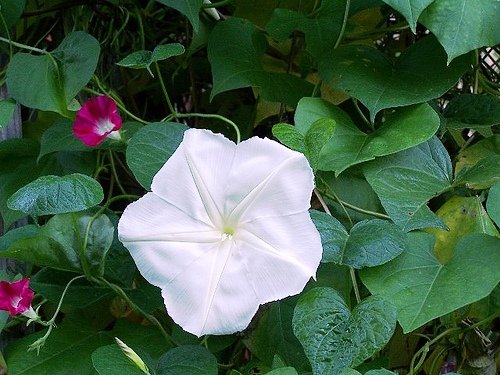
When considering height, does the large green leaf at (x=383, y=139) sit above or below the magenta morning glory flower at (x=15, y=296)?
above

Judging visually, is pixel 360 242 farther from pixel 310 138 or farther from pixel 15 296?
pixel 15 296

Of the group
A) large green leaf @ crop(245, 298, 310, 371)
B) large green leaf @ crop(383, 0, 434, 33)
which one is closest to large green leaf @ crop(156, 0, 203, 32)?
large green leaf @ crop(383, 0, 434, 33)

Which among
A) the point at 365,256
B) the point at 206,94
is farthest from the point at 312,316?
the point at 206,94

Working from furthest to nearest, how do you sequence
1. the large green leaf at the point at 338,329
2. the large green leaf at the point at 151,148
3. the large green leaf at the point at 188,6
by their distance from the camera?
the large green leaf at the point at 188,6, the large green leaf at the point at 151,148, the large green leaf at the point at 338,329

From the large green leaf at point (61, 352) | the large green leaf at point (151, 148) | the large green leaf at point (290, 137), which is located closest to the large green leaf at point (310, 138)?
the large green leaf at point (290, 137)

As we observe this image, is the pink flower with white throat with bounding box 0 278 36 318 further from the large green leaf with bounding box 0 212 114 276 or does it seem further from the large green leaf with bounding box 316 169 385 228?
the large green leaf with bounding box 316 169 385 228

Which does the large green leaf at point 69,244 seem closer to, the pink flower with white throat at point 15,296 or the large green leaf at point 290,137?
the pink flower with white throat at point 15,296
